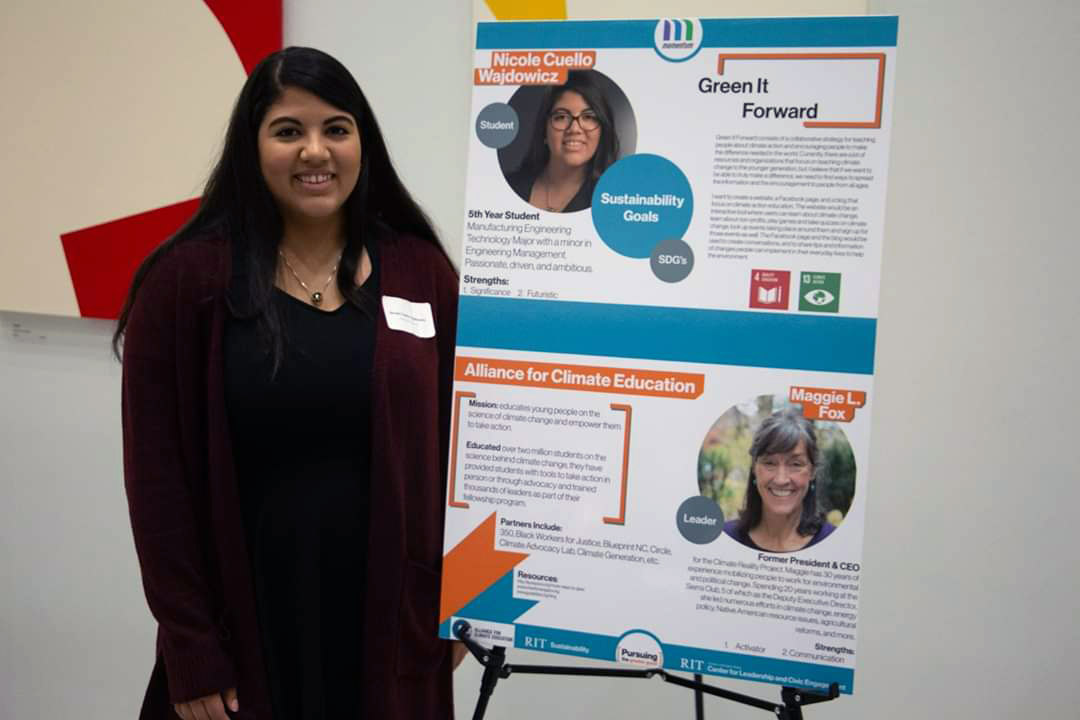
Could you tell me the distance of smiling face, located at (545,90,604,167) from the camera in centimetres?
128

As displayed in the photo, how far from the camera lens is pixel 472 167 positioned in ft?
4.37

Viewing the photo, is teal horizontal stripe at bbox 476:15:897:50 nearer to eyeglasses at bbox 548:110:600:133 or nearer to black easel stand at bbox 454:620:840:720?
eyeglasses at bbox 548:110:600:133

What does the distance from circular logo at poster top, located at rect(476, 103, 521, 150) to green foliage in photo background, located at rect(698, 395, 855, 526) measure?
1.86 ft

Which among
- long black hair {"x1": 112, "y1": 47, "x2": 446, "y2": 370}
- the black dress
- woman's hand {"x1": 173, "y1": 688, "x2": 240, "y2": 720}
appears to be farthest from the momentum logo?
woman's hand {"x1": 173, "y1": 688, "x2": 240, "y2": 720}

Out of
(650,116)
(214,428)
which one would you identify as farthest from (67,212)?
(650,116)

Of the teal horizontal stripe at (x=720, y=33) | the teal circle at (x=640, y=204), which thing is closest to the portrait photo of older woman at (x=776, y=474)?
the teal circle at (x=640, y=204)

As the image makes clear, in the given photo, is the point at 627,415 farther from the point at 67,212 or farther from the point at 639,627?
the point at 67,212

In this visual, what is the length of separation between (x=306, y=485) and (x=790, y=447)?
0.77 m

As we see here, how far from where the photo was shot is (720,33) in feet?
4.07

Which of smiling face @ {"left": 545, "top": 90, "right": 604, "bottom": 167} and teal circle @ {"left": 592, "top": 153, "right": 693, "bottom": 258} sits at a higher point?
smiling face @ {"left": 545, "top": 90, "right": 604, "bottom": 167}

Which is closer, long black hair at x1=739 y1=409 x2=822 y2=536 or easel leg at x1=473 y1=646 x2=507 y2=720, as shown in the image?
long black hair at x1=739 y1=409 x2=822 y2=536

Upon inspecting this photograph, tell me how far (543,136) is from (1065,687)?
1818 millimetres

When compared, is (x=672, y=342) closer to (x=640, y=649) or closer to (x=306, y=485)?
(x=640, y=649)

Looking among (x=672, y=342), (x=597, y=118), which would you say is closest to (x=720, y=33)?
(x=597, y=118)
